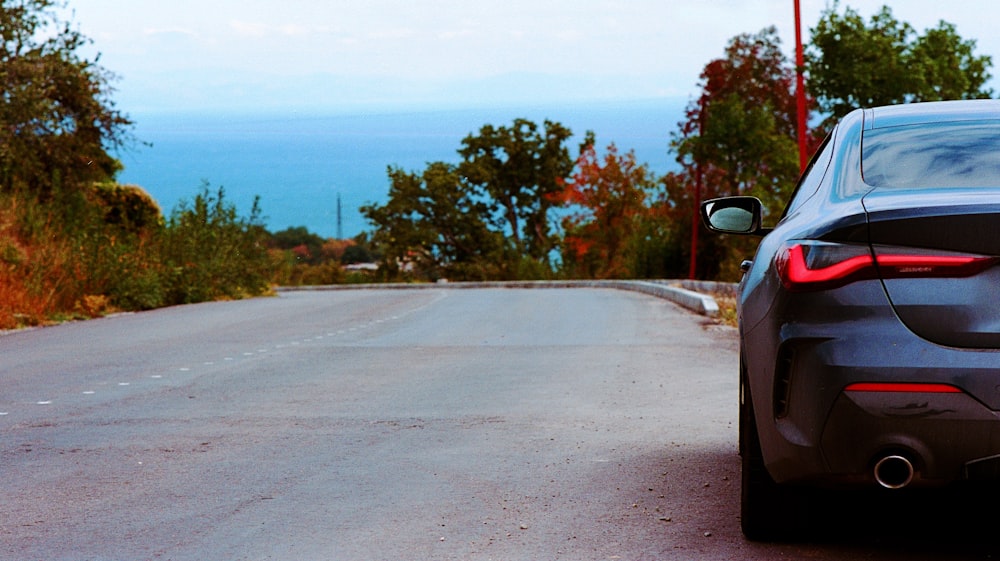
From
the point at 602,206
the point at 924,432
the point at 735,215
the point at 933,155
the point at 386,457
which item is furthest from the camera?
the point at 602,206

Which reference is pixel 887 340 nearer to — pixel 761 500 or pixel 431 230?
pixel 761 500

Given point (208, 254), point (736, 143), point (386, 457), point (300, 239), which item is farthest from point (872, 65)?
point (300, 239)

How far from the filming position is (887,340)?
3836mm

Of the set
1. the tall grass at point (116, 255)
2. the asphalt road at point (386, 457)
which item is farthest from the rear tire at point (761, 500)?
the tall grass at point (116, 255)

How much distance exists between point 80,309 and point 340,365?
968 cm

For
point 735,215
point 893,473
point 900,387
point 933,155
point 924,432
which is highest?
point 933,155

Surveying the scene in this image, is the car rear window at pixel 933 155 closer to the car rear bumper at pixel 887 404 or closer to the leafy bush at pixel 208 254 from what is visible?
the car rear bumper at pixel 887 404

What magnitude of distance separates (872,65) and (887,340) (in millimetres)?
42659

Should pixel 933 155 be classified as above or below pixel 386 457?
above

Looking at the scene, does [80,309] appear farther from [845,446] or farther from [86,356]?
[845,446]

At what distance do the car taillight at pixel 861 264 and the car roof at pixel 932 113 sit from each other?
1.20 meters

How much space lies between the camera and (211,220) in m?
28.9

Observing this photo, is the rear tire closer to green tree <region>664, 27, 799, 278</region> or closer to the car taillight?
the car taillight

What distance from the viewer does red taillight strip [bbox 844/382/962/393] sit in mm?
3777
